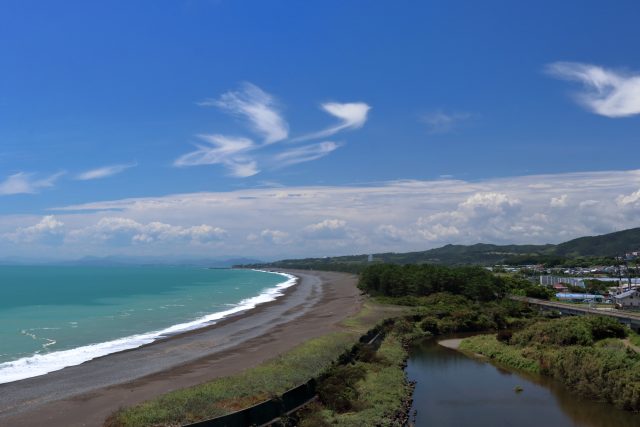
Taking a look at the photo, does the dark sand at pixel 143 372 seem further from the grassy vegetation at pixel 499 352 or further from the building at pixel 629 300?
the building at pixel 629 300

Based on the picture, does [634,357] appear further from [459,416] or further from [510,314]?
[510,314]

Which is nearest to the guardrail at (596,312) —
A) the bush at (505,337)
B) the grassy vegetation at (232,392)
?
the bush at (505,337)

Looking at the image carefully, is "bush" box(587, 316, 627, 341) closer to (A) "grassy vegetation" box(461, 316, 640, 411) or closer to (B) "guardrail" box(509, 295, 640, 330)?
(A) "grassy vegetation" box(461, 316, 640, 411)

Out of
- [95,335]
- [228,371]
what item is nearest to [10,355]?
[95,335]

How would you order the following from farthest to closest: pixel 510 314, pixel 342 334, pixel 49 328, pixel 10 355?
pixel 510 314 < pixel 49 328 < pixel 342 334 < pixel 10 355

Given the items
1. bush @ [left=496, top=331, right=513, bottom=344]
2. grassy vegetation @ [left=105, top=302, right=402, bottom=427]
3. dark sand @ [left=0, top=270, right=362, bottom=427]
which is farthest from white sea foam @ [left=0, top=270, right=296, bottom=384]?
bush @ [left=496, top=331, right=513, bottom=344]
